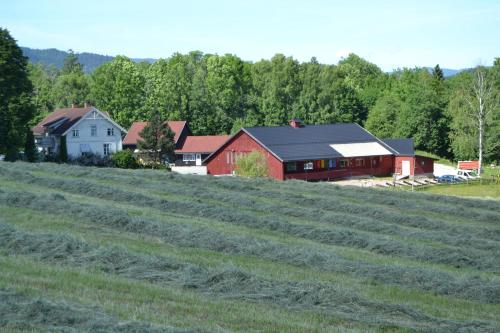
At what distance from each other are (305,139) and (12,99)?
92.2 feet

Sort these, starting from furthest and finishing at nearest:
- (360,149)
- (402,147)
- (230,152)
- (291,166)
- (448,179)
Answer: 1. (402,147)
2. (360,149)
3. (230,152)
4. (291,166)
5. (448,179)

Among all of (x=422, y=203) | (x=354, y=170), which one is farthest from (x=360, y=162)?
(x=422, y=203)

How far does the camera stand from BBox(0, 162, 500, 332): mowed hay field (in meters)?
13.7

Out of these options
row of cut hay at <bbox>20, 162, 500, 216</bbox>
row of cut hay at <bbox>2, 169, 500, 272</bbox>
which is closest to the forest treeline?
row of cut hay at <bbox>20, 162, 500, 216</bbox>

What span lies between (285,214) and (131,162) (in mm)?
37544

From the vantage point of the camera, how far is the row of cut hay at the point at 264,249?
63.1 ft

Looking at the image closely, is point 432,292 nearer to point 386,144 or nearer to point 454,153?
point 386,144

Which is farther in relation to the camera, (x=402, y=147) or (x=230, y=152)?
(x=402, y=147)

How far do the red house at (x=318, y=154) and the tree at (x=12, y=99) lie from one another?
1880 centimetres

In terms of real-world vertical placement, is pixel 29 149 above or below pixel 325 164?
above

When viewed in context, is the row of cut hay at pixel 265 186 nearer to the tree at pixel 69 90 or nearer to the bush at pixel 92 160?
the bush at pixel 92 160

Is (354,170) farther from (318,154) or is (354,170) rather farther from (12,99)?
(12,99)

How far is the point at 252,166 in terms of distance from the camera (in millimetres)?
59688

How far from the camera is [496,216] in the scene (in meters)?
36.9
